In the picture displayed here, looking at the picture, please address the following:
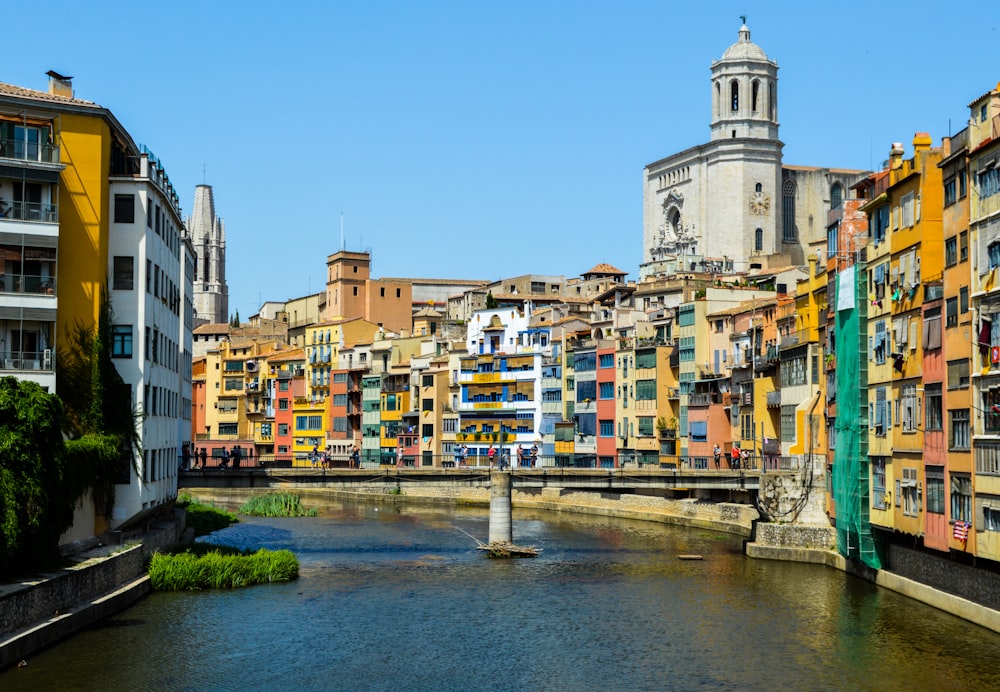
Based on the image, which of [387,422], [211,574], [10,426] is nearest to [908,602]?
[211,574]

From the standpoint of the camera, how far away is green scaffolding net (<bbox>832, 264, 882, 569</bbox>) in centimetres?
5862

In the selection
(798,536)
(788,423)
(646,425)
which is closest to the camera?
(798,536)

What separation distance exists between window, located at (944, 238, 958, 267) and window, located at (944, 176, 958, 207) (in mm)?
1349

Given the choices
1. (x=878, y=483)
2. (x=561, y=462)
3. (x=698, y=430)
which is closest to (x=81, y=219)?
(x=878, y=483)

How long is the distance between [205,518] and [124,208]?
112 ft

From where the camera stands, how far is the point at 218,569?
187ft

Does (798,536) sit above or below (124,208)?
below

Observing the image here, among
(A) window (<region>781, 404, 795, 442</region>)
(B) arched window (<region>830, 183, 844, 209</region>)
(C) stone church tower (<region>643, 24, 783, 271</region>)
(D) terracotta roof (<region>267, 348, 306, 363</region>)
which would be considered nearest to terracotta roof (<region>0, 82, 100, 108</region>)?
(A) window (<region>781, 404, 795, 442</region>)

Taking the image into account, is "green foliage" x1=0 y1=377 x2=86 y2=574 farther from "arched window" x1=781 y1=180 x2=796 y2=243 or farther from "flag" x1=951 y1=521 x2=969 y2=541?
"arched window" x1=781 y1=180 x2=796 y2=243

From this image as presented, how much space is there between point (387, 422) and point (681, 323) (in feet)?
140

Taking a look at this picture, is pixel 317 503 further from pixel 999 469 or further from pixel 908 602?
pixel 999 469

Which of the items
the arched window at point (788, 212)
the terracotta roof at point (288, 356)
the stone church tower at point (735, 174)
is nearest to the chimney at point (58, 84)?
the terracotta roof at point (288, 356)

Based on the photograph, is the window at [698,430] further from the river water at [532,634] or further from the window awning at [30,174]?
the window awning at [30,174]

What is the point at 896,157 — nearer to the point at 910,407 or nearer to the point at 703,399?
the point at 910,407
